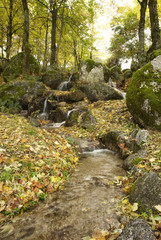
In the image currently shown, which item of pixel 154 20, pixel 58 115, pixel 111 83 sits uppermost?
pixel 154 20

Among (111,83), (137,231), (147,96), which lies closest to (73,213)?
(137,231)

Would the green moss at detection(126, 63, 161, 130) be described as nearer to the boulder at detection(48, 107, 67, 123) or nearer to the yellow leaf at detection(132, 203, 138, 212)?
the yellow leaf at detection(132, 203, 138, 212)

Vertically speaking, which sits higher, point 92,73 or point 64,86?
point 92,73

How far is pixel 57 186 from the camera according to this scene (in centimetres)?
355

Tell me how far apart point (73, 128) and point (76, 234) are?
20.3ft

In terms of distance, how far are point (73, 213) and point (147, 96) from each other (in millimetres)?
4794

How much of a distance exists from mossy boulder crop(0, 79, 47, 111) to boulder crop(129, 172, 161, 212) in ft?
31.8

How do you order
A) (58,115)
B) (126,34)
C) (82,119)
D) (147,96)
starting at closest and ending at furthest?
(147,96) → (82,119) → (58,115) → (126,34)

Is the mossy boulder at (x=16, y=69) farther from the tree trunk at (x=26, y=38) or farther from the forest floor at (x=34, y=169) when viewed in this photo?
the forest floor at (x=34, y=169)

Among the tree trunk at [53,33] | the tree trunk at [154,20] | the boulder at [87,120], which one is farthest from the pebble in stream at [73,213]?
the tree trunk at [53,33]

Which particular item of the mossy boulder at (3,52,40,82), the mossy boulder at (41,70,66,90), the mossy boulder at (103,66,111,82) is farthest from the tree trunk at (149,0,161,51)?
the mossy boulder at (3,52,40,82)

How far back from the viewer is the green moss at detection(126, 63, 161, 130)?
570cm

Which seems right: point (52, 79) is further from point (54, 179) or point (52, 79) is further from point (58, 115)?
point (54, 179)

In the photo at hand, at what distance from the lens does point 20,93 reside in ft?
37.7
